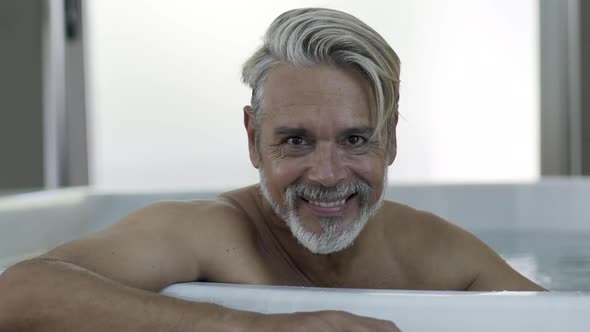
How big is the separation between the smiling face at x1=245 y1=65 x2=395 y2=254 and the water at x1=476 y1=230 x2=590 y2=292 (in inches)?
31.6

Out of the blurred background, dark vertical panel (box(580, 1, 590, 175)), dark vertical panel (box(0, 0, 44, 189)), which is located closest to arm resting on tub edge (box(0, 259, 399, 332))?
the blurred background

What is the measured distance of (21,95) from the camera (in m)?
3.69

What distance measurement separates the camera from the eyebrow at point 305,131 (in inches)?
46.6

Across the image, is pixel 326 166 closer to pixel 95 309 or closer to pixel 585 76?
pixel 95 309

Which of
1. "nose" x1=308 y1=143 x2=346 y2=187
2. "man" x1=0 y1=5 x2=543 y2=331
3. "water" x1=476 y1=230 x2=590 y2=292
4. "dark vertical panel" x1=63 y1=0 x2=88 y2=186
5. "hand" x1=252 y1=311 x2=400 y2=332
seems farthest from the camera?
"dark vertical panel" x1=63 y1=0 x2=88 y2=186

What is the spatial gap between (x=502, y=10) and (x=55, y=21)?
6.49 feet

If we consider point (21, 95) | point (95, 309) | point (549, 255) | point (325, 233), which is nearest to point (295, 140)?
point (325, 233)

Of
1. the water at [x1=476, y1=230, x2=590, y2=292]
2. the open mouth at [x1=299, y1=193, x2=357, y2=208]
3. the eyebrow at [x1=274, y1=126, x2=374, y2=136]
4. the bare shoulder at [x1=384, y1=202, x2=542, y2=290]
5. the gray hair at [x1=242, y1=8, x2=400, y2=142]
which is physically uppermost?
the gray hair at [x1=242, y1=8, x2=400, y2=142]

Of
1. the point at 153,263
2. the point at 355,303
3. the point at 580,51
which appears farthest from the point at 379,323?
the point at 580,51

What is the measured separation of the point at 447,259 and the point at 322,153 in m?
0.31

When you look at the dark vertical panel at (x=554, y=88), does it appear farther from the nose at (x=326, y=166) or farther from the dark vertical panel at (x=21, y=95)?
the nose at (x=326, y=166)

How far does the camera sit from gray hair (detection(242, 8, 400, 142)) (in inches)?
47.3

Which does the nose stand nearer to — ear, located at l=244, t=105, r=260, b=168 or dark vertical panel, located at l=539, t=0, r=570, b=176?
ear, located at l=244, t=105, r=260, b=168

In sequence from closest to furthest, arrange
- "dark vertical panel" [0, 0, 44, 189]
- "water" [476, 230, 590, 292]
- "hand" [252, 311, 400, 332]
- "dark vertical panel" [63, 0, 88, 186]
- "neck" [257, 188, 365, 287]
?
"hand" [252, 311, 400, 332] → "neck" [257, 188, 365, 287] → "water" [476, 230, 590, 292] → "dark vertical panel" [0, 0, 44, 189] → "dark vertical panel" [63, 0, 88, 186]
